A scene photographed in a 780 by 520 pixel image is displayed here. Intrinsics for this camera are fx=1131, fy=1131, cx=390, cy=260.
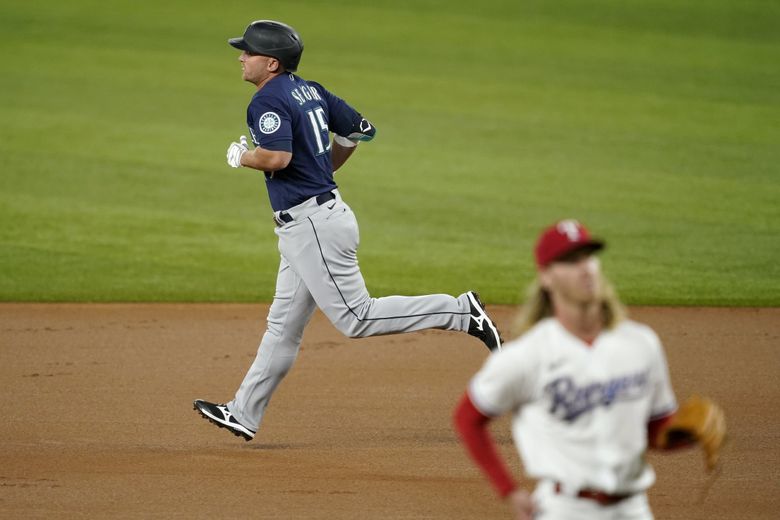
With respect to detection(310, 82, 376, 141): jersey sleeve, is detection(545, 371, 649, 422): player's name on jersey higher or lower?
lower

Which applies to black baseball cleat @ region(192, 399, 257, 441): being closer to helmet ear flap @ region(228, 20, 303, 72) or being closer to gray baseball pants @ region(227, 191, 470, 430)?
gray baseball pants @ region(227, 191, 470, 430)

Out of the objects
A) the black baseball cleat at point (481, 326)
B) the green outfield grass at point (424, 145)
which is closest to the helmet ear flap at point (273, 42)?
the black baseball cleat at point (481, 326)

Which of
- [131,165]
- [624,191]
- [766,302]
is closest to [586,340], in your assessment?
[766,302]

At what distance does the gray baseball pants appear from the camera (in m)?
5.82

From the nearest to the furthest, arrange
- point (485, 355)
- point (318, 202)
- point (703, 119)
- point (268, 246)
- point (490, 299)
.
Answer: point (318, 202)
point (485, 355)
point (490, 299)
point (268, 246)
point (703, 119)

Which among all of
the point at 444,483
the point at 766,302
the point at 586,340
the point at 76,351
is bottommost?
the point at 76,351

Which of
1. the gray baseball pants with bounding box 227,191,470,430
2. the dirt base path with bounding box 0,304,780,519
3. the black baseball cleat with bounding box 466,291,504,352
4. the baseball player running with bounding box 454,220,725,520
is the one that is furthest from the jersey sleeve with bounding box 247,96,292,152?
the baseball player running with bounding box 454,220,725,520

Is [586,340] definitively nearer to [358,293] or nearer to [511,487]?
[511,487]

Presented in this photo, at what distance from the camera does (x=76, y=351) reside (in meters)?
7.84

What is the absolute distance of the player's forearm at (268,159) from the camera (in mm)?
5617

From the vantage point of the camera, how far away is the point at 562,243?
328cm

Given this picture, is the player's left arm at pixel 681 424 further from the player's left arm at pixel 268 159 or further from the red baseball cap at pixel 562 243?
the player's left arm at pixel 268 159

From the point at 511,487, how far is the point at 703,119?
511 inches

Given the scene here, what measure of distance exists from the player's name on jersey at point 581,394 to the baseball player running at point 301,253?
266cm
